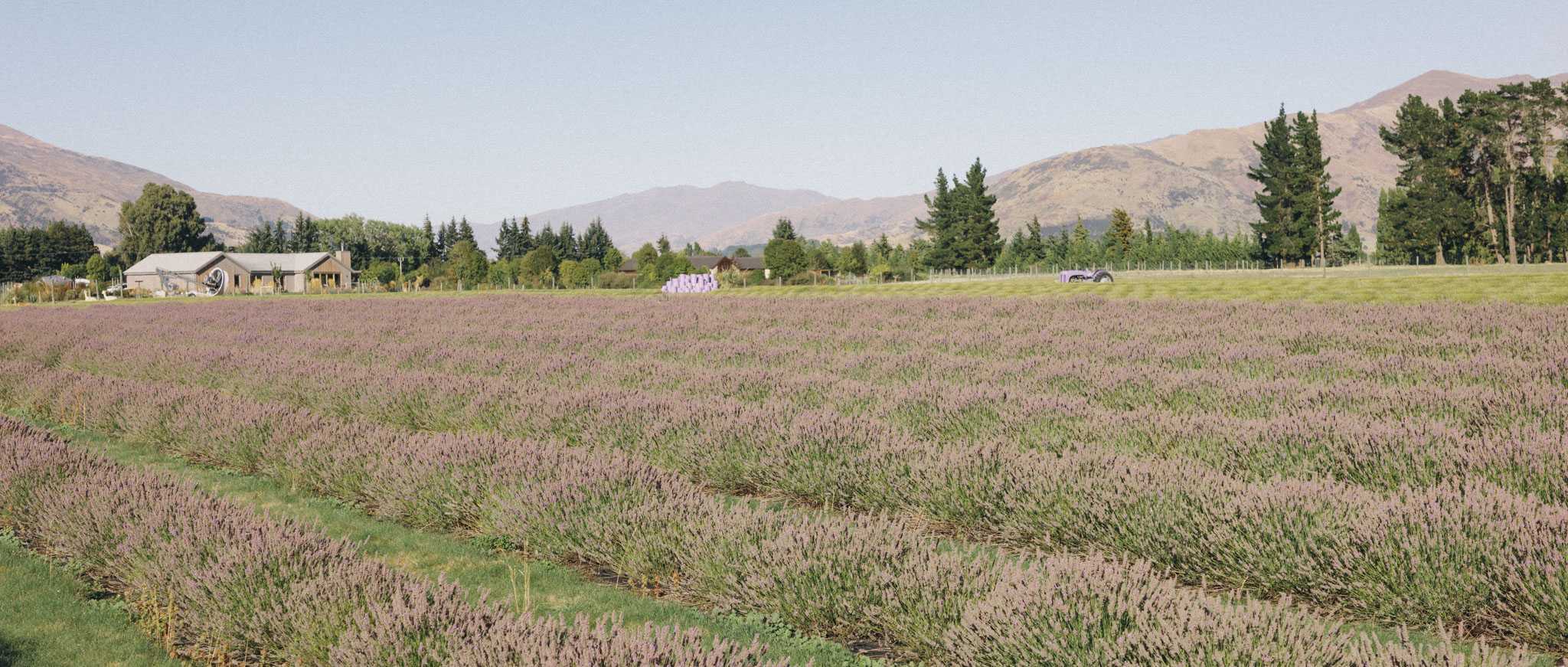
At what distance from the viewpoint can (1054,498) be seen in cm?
555

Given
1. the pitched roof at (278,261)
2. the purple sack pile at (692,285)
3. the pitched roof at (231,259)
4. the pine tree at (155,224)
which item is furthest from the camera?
the pine tree at (155,224)

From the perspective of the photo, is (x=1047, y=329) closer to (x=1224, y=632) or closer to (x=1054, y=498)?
(x=1054, y=498)

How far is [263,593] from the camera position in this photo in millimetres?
4043

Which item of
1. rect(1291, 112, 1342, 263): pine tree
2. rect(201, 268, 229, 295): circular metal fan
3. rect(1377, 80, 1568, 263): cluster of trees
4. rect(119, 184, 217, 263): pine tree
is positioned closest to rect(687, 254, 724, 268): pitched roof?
rect(201, 268, 229, 295): circular metal fan

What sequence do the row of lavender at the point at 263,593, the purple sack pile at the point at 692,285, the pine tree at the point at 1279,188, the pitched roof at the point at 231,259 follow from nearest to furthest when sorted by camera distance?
the row of lavender at the point at 263,593, the purple sack pile at the point at 692,285, the pine tree at the point at 1279,188, the pitched roof at the point at 231,259

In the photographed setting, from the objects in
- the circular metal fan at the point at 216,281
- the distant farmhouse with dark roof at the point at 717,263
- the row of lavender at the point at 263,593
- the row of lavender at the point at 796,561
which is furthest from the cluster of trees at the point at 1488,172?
the circular metal fan at the point at 216,281

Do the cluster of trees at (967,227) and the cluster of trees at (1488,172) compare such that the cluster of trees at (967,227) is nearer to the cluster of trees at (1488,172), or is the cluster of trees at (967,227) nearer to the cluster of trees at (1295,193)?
the cluster of trees at (1295,193)

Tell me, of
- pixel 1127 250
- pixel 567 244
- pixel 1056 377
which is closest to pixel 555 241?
pixel 567 244

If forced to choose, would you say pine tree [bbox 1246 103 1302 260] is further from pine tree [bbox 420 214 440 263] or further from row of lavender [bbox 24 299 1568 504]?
pine tree [bbox 420 214 440 263]

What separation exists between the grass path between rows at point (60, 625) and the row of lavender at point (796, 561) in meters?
1.87

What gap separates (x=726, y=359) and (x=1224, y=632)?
10.9 m

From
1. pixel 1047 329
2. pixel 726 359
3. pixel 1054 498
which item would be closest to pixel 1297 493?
pixel 1054 498

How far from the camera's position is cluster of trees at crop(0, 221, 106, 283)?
3595 inches

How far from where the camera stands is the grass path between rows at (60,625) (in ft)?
14.2
